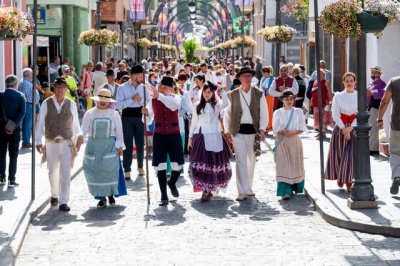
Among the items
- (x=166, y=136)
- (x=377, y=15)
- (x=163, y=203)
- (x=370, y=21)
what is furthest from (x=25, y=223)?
(x=377, y=15)

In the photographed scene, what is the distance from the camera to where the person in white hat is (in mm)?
13898

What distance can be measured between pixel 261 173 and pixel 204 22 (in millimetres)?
127269

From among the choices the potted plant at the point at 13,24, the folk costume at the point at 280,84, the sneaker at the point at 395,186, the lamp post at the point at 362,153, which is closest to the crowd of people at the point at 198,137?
the sneaker at the point at 395,186

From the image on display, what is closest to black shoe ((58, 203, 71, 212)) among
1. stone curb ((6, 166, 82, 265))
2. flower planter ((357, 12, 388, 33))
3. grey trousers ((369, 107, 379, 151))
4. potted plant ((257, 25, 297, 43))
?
stone curb ((6, 166, 82, 265))

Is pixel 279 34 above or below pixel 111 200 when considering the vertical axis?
above

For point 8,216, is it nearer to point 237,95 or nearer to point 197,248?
point 197,248

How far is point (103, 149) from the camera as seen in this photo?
1393 cm

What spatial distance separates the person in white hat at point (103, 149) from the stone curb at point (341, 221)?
2623 millimetres

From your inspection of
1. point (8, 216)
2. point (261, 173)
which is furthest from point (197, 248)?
point (261, 173)

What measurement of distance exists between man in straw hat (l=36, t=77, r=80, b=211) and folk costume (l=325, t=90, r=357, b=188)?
3.56 m

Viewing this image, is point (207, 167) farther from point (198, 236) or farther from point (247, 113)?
point (198, 236)

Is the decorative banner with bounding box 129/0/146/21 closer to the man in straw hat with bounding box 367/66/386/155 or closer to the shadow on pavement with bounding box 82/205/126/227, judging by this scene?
the man in straw hat with bounding box 367/66/386/155

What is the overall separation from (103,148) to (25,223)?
2.33 meters

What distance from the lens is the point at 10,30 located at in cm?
1247
